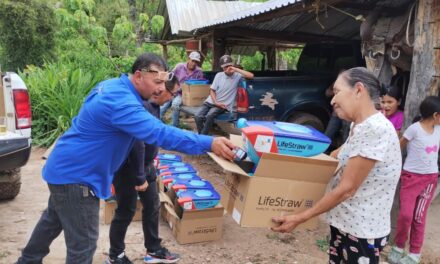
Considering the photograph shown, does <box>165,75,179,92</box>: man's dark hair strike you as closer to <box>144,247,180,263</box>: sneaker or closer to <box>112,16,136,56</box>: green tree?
<box>144,247,180,263</box>: sneaker

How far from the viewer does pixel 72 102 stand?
749cm

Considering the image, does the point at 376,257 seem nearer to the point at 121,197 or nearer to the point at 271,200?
the point at 271,200

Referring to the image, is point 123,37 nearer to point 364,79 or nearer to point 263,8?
point 263,8

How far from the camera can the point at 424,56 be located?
3656mm

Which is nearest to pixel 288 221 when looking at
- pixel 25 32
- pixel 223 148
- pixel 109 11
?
pixel 223 148

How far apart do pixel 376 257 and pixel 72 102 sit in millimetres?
6623

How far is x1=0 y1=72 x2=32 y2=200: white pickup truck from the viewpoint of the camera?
3.50 meters

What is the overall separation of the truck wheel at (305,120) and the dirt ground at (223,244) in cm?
221

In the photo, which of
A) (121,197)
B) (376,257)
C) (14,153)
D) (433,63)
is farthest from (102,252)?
(433,63)

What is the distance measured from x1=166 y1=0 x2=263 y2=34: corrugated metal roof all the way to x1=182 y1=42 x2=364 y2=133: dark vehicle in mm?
4424

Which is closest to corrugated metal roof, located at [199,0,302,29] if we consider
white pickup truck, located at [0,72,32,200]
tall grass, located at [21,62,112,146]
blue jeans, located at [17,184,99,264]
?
tall grass, located at [21,62,112,146]

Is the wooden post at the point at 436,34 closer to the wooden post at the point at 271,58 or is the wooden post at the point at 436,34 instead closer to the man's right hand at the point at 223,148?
the man's right hand at the point at 223,148

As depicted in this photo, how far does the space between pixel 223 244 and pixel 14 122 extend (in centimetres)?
234

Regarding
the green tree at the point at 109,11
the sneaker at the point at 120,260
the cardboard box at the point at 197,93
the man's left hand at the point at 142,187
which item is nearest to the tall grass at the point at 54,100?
the cardboard box at the point at 197,93
